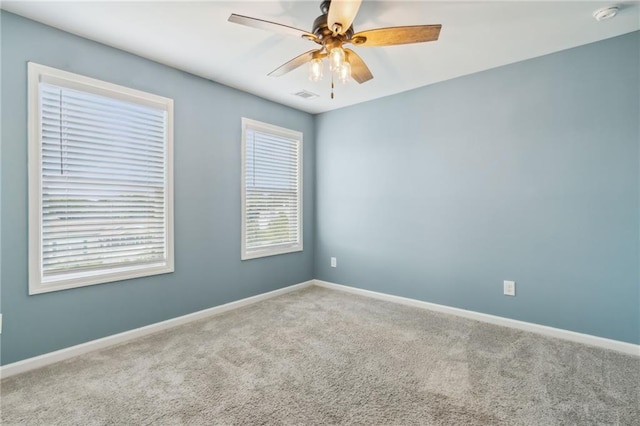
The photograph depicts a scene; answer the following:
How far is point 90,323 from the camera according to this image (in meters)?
2.48

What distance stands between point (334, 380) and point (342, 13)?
226 centimetres

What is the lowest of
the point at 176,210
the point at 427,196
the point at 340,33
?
the point at 176,210

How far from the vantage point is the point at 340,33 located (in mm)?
1799

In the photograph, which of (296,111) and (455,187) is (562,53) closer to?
(455,187)

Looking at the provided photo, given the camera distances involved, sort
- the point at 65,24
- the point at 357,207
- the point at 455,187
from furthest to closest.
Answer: the point at 357,207 → the point at 455,187 → the point at 65,24

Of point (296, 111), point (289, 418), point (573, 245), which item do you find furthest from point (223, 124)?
point (573, 245)

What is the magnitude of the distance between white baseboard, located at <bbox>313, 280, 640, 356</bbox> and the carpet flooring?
0.33 ft

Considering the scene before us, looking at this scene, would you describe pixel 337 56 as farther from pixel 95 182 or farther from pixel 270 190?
pixel 270 190

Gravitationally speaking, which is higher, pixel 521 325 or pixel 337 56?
pixel 337 56

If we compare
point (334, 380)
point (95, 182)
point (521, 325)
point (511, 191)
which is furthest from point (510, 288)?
point (95, 182)

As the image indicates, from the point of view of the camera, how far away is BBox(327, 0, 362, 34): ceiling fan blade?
153 cm

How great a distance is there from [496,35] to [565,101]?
2.99ft

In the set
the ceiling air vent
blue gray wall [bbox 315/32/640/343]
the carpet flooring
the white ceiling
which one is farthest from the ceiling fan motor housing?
the carpet flooring

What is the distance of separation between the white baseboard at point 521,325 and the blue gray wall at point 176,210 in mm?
1335
